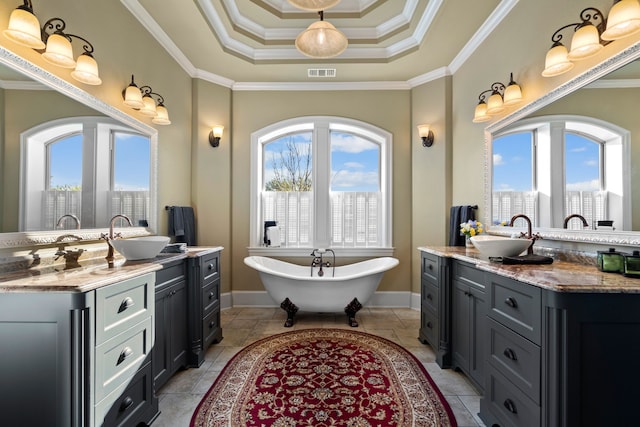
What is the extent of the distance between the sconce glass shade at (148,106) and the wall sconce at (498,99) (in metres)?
3.05

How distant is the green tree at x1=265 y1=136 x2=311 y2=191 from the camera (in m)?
4.29

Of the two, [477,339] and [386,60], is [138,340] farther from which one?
[386,60]

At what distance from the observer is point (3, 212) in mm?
1534

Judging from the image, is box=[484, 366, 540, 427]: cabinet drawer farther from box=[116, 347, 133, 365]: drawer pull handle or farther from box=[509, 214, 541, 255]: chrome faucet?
box=[116, 347, 133, 365]: drawer pull handle

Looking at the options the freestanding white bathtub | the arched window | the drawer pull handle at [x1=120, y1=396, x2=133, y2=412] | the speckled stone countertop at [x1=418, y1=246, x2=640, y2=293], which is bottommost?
the drawer pull handle at [x1=120, y1=396, x2=133, y2=412]

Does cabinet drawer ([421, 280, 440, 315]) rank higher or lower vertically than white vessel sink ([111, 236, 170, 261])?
lower

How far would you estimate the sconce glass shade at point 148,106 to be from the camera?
8.70 feet

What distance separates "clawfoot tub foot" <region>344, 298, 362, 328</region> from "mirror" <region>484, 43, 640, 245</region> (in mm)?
1838

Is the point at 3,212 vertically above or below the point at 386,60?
below

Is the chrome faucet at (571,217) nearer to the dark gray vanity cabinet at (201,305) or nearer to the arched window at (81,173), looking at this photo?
the dark gray vanity cabinet at (201,305)

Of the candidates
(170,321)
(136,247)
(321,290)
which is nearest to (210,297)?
(170,321)

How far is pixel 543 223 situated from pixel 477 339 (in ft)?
3.16

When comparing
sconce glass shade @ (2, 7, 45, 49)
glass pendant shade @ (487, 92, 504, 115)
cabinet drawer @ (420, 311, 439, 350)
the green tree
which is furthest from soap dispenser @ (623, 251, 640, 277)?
the green tree

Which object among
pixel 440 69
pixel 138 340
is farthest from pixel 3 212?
pixel 440 69
